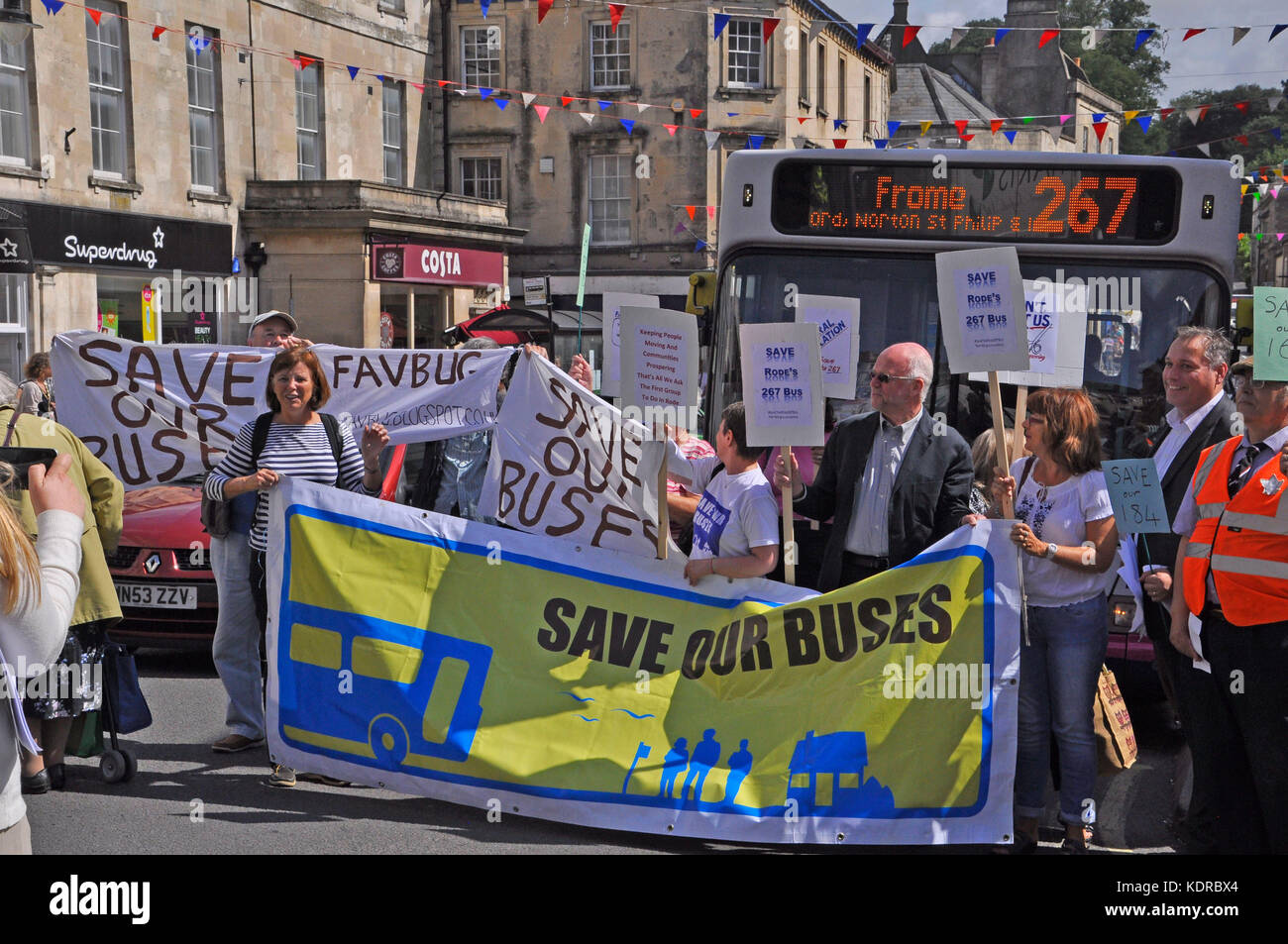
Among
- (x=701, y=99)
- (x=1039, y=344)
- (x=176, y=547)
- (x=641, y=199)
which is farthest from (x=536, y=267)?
(x=1039, y=344)

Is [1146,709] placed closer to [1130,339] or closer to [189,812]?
[1130,339]

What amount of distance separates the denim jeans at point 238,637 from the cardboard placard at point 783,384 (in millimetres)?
2739

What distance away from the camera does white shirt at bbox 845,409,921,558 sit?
17.5 ft

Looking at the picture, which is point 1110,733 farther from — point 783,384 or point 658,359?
point 658,359

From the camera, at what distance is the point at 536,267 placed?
38.4 metres

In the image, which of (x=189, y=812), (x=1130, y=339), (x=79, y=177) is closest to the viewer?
(x=189, y=812)

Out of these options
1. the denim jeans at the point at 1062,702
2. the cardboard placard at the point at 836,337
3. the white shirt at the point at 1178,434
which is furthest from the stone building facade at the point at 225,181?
the denim jeans at the point at 1062,702

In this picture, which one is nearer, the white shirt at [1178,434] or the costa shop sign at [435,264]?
the white shirt at [1178,434]

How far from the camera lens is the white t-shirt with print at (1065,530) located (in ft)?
16.6

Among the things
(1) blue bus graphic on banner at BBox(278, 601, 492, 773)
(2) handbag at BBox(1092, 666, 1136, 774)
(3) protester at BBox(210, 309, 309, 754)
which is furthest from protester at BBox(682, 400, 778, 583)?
(3) protester at BBox(210, 309, 309, 754)

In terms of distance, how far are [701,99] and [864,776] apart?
33.5 meters

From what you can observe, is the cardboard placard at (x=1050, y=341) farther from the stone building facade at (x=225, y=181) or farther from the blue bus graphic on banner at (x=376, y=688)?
the stone building facade at (x=225, y=181)

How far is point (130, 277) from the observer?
2428 centimetres

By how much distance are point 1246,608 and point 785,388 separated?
1864 millimetres
